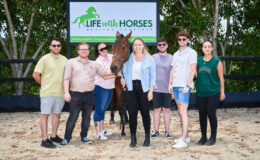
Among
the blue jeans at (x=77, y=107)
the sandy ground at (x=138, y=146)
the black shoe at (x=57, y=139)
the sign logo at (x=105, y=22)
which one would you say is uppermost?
the sign logo at (x=105, y=22)

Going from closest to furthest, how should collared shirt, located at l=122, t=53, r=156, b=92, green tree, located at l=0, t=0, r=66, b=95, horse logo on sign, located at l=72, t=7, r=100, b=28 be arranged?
collared shirt, located at l=122, t=53, r=156, b=92, horse logo on sign, located at l=72, t=7, r=100, b=28, green tree, located at l=0, t=0, r=66, b=95

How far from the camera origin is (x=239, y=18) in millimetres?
9812

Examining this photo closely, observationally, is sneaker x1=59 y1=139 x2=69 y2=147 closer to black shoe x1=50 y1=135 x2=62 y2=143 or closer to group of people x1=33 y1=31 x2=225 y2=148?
group of people x1=33 y1=31 x2=225 y2=148

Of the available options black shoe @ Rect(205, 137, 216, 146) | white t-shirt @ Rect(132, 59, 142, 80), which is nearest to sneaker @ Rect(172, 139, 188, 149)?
black shoe @ Rect(205, 137, 216, 146)

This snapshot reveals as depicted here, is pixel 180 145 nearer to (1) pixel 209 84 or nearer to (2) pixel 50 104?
(1) pixel 209 84

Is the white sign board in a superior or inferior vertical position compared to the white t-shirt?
superior

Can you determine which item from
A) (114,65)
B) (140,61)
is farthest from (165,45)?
(114,65)

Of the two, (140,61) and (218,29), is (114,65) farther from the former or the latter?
(218,29)

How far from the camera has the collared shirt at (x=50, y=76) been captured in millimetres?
4867

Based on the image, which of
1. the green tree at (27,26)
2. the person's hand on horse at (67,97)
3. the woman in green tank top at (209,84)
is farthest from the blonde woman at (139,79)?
the green tree at (27,26)

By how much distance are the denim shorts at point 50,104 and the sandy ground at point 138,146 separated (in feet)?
2.10

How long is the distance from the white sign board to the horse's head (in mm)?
4129

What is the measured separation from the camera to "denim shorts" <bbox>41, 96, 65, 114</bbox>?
15.9 ft

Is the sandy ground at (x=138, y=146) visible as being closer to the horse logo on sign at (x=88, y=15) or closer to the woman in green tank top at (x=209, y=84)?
the woman in green tank top at (x=209, y=84)
